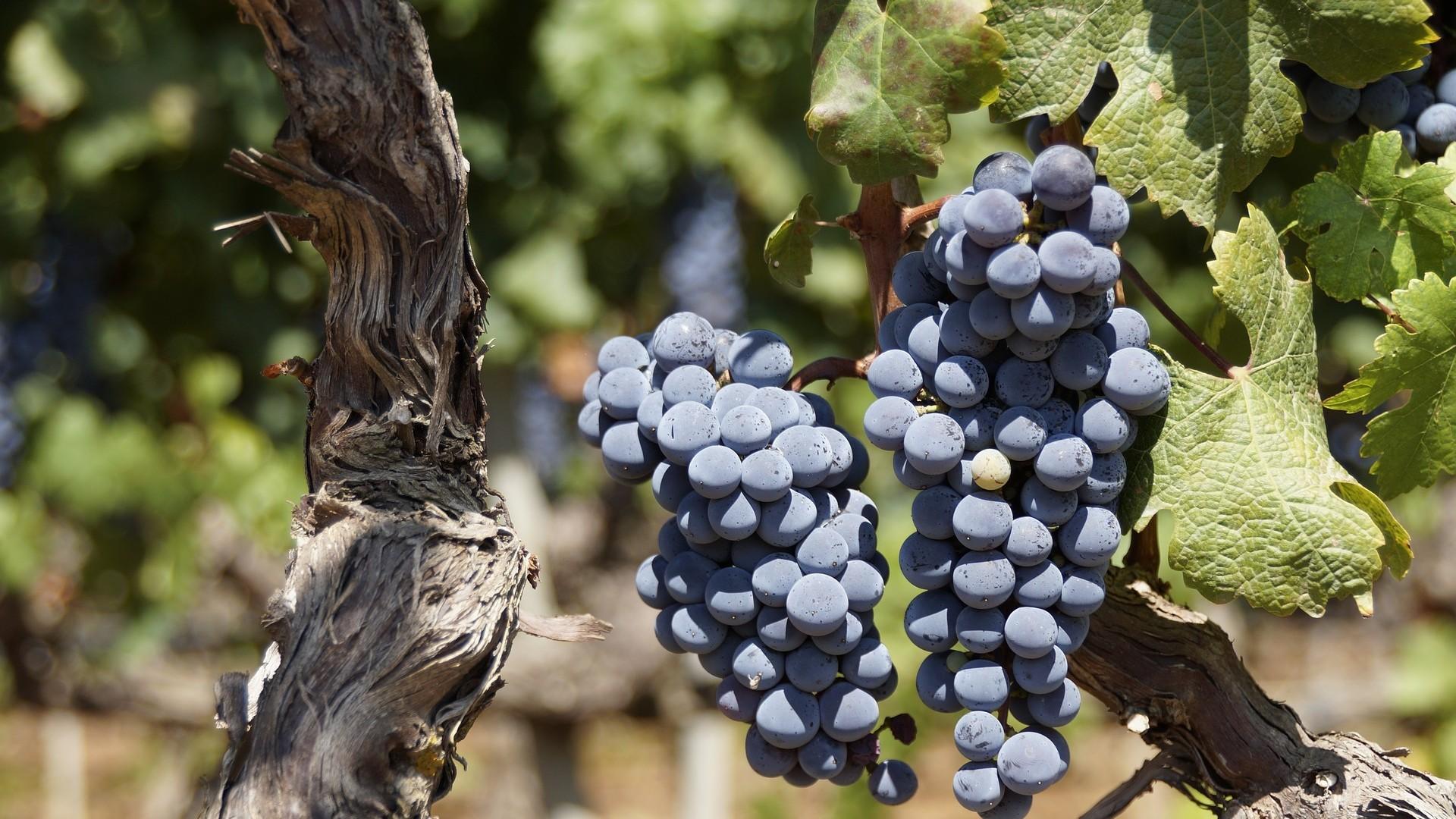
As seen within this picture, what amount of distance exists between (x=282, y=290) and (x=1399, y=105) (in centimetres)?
266

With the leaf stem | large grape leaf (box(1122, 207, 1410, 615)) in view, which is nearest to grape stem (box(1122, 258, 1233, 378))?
large grape leaf (box(1122, 207, 1410, 615))

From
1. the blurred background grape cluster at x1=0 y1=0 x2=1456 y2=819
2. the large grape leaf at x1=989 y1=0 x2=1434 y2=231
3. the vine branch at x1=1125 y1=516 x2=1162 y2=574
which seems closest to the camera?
the large grape leaf at x1=989 y1=0 x2=1434 y2=231

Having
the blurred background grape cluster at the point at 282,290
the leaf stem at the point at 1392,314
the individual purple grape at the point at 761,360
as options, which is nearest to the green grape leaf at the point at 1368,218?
the leaf stem at the point at 1392,314

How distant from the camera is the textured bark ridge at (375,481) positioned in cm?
73

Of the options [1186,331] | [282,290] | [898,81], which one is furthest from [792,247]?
[282,290]

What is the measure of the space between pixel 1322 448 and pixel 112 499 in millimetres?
2964

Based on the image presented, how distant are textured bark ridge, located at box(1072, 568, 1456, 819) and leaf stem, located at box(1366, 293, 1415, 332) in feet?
0.86

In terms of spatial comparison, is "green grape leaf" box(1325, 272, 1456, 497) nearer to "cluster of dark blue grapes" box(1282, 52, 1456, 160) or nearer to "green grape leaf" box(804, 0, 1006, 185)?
"cluster of dark blue grapes" box(1282, 52, 1456, 160)

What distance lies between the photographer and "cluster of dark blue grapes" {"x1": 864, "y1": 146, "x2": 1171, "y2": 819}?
0.76 m

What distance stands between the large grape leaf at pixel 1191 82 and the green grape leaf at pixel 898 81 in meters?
0.04

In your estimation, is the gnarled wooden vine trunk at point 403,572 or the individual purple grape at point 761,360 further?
the individual purple grape at point 761,360

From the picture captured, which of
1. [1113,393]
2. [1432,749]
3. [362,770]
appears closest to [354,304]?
[362,770]

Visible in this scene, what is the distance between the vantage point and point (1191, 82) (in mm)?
841

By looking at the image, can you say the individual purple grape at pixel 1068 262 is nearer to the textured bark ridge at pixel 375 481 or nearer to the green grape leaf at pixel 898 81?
the green grape leaf at pixel 898 81
